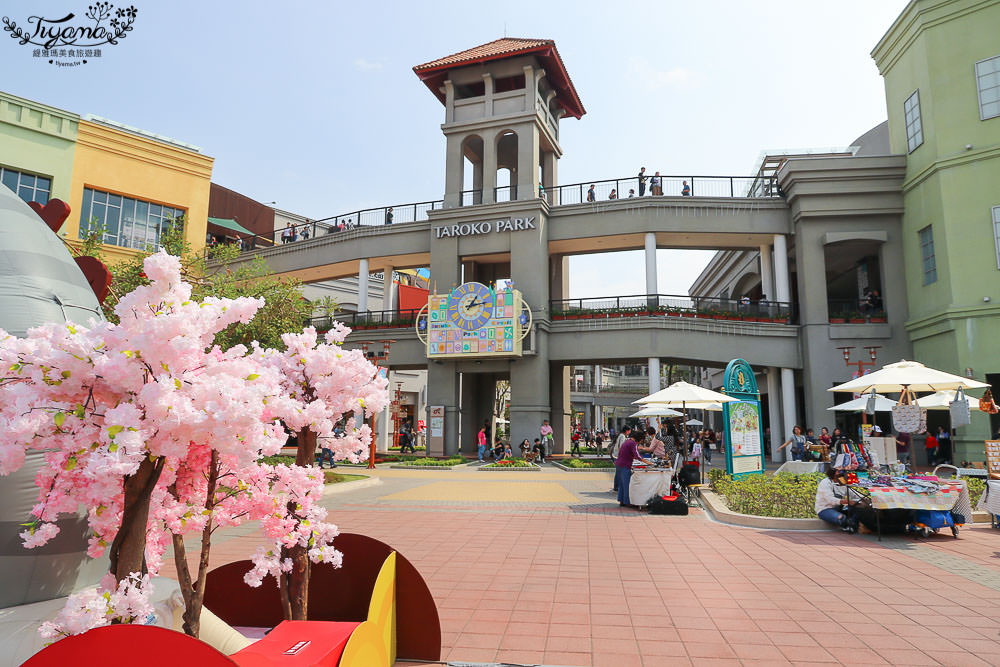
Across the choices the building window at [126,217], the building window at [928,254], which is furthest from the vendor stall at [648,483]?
the building window at [126,217]

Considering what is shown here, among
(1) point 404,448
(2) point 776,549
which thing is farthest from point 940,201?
(1) point 404,448

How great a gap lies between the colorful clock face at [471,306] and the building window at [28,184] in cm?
1686

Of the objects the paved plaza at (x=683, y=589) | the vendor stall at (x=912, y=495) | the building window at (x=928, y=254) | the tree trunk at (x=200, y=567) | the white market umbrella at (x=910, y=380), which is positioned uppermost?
the building window at (x=928, y=254)

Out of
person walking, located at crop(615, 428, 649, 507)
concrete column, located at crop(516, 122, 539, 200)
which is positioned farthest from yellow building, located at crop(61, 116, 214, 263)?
person walking, located at crop(615, 428, 649, 507)

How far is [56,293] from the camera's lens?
367cm

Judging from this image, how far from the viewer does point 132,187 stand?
26516 mm

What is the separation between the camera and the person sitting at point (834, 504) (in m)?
9.34

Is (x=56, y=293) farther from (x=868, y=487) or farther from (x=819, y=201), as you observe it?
(x=819, y=201)

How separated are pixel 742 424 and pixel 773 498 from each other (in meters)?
4.07

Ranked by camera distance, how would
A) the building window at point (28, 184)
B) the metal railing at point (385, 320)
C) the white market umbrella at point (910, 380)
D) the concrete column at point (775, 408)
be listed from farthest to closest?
the metal railing at point (385, 320)
the concrete column at point (775, 408)
the building window at point (28, 184)
the white market umbrella at point (910, 380)

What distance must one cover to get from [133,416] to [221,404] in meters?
0.29

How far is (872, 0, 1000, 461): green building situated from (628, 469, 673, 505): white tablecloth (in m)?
13.2

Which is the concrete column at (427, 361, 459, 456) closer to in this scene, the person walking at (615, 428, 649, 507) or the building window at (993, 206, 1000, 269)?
the person walking at (615, 428, 649, 507)

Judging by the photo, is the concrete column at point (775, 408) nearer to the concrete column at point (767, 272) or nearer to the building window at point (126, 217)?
the concrete column at point (767, 272)
